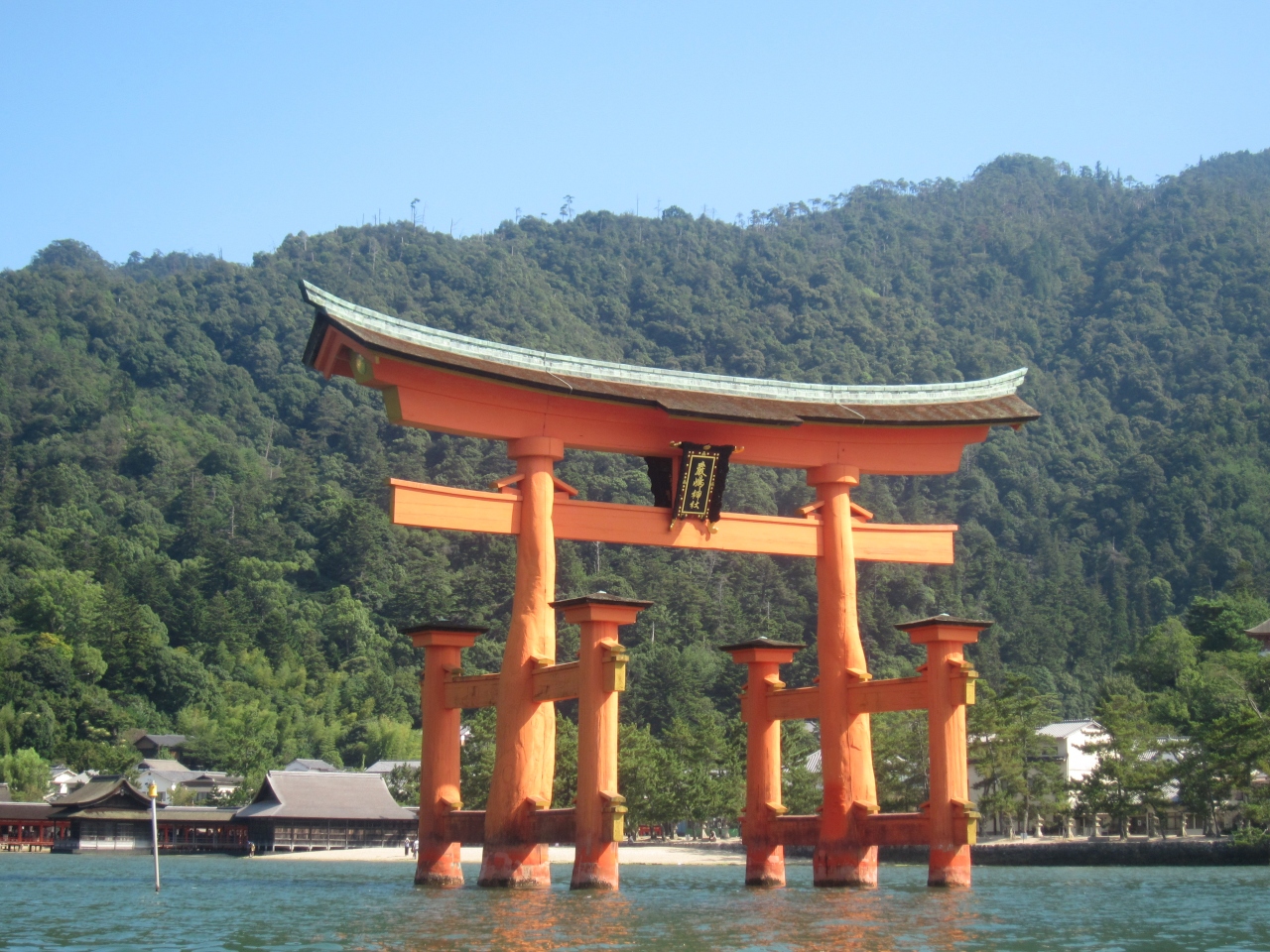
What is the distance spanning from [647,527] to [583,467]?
69.8 metres

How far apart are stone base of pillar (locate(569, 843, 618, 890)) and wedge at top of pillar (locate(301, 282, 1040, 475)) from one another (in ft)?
17.5

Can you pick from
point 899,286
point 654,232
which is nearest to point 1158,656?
point 899,286

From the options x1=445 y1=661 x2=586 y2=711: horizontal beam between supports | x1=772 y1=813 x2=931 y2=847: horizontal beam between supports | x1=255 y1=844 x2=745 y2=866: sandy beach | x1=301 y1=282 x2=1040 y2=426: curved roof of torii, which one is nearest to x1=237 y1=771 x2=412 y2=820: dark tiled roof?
x1=255 y1=844 x2=745 y2=866: sandy beach

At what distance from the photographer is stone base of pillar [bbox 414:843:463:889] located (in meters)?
19.3

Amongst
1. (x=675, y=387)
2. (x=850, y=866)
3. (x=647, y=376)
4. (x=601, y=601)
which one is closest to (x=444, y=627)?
(x=601, y=601)

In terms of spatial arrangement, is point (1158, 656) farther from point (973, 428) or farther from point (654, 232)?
point (654, 232)

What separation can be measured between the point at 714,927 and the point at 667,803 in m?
27.8

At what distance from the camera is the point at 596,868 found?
1672 cm

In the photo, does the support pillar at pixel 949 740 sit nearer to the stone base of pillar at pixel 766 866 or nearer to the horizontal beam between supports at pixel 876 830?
the horizontal beam between supports at pixel 876 830

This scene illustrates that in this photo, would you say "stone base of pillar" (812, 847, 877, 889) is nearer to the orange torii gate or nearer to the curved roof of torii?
the orange torii gate

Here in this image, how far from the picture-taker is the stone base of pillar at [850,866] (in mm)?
18938

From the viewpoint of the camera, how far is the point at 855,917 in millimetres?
14930

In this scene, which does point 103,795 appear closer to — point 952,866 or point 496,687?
point 496,687

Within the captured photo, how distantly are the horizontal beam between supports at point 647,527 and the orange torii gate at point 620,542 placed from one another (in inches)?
1.1
